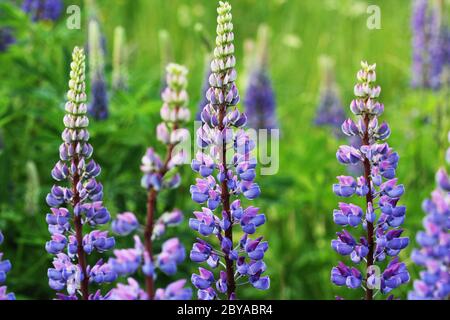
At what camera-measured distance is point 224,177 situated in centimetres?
153

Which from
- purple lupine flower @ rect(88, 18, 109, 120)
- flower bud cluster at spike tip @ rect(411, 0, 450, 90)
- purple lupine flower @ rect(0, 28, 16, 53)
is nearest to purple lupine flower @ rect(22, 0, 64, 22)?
purple lupine flower @ rect(0, 28, 16, 53)

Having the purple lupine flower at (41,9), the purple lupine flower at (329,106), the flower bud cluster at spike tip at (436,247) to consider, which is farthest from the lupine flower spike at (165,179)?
the purple lupine flower at (329,106)

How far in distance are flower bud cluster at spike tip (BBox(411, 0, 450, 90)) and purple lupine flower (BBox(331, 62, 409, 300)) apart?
228 cm

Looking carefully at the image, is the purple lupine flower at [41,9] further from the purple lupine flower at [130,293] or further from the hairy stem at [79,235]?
the purple lupine flower at [130,293]

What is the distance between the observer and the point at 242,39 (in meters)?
5.78

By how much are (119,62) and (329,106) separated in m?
1.35

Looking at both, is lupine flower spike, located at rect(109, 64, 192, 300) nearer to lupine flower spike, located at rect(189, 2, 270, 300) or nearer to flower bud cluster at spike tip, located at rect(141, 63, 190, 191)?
flower bud cluster at spike tip, located at rect(141, 63, 190, 191)

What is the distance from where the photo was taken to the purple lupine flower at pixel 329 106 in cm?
414

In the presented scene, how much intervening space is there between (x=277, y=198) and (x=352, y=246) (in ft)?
5.55

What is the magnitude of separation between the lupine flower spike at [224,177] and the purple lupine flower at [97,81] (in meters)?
1.50

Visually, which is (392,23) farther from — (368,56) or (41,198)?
(41,198)

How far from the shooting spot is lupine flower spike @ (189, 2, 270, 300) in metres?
1.50

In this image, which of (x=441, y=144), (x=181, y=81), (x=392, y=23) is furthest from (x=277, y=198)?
(x=392, y=23)

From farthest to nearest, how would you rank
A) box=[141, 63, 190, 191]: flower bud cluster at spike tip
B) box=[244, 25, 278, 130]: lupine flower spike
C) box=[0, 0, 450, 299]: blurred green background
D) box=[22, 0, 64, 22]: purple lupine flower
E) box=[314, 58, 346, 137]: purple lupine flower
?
box=[314, 58, 346, 137]: purple lupine flower < box=[244, 25, 278, 130]: lupine flower spike < box=[22, 0, 64, 22]: purple lupine flower < box=[0, 0, 450, 299]: blurred green background < box=[141, 63, 190, 191]: flower bud cluster at spike tip
